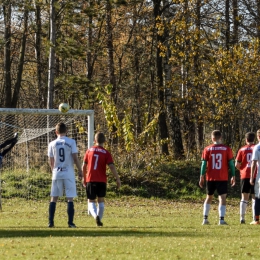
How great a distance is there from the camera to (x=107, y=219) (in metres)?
15.5

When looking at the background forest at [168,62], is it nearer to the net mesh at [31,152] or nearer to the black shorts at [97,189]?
the net mesh at [31,152]

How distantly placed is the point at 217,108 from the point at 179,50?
2.63 metres

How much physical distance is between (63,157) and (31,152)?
9.24 metres

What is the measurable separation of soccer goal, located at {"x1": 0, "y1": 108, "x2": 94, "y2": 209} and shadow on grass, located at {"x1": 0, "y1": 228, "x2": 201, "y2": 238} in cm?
719

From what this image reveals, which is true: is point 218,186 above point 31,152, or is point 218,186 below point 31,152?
below

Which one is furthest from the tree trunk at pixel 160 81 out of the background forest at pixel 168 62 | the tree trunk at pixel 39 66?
the tree trunk at pixel 39 66

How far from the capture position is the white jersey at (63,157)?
12.7m

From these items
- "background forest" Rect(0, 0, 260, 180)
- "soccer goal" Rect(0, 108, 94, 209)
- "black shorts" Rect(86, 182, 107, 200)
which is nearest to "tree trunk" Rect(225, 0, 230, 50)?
"background forest" Rect(0, 0, 260, 180)

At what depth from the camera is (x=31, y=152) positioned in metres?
21.8

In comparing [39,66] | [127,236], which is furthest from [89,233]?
[39,66]

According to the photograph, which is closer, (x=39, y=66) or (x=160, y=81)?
(x=160, y=81)

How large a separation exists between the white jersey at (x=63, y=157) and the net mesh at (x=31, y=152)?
7.01m

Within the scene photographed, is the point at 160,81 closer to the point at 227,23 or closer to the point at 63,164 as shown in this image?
the point at 227,23

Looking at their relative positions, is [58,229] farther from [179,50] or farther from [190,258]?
[179,50]
